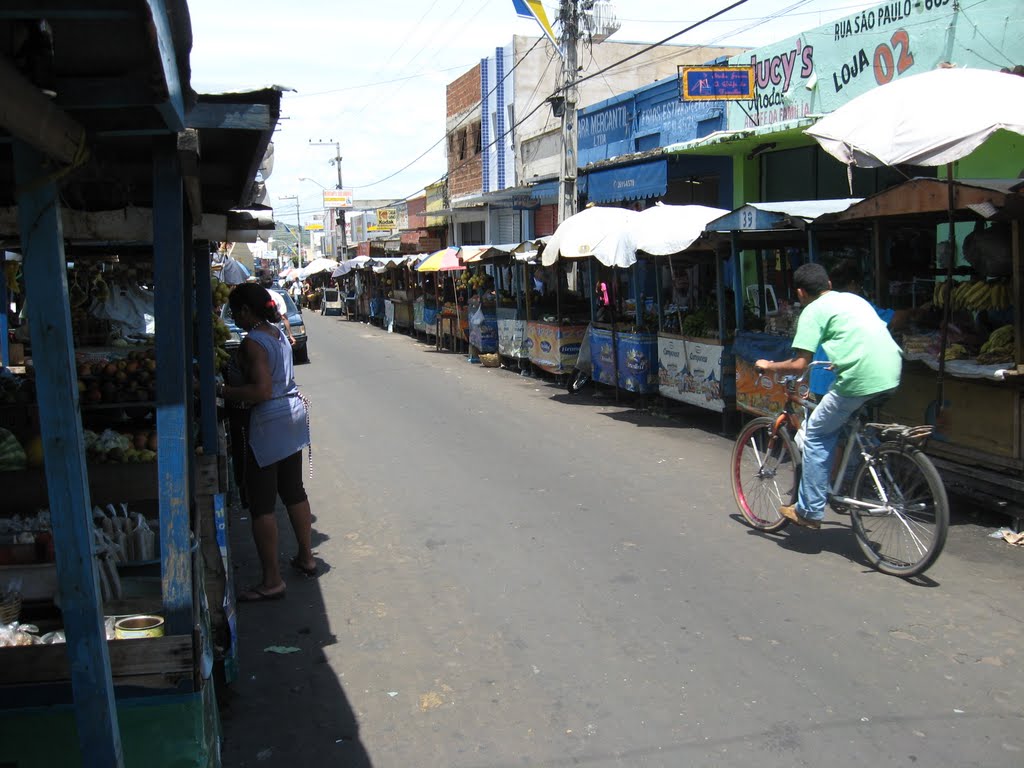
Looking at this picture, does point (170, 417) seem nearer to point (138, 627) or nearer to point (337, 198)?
point (138, 627)

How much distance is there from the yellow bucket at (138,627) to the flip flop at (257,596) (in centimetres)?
214

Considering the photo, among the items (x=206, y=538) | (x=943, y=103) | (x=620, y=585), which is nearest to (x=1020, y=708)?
(x=620, y=585)

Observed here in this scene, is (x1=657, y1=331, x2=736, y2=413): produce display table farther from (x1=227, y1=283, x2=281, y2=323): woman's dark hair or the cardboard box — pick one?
the cardboard box

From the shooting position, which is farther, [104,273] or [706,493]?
[104,273]

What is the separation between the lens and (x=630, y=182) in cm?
1852

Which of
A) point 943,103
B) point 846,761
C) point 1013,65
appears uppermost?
point 1013,65

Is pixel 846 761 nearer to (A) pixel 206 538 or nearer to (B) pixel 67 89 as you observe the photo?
(A) pixel 206 538

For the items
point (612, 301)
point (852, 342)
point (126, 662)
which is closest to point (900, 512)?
point (852, 342)

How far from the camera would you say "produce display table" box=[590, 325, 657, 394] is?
12.7 meters

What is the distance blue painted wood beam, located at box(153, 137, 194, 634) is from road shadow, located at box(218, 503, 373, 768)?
1.13m

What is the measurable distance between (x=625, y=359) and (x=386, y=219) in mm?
41552

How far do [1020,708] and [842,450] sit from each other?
231cm

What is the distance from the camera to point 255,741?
4078 millimetres

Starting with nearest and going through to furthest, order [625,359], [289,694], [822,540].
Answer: [289,694] → [822,540] → [625,359]
